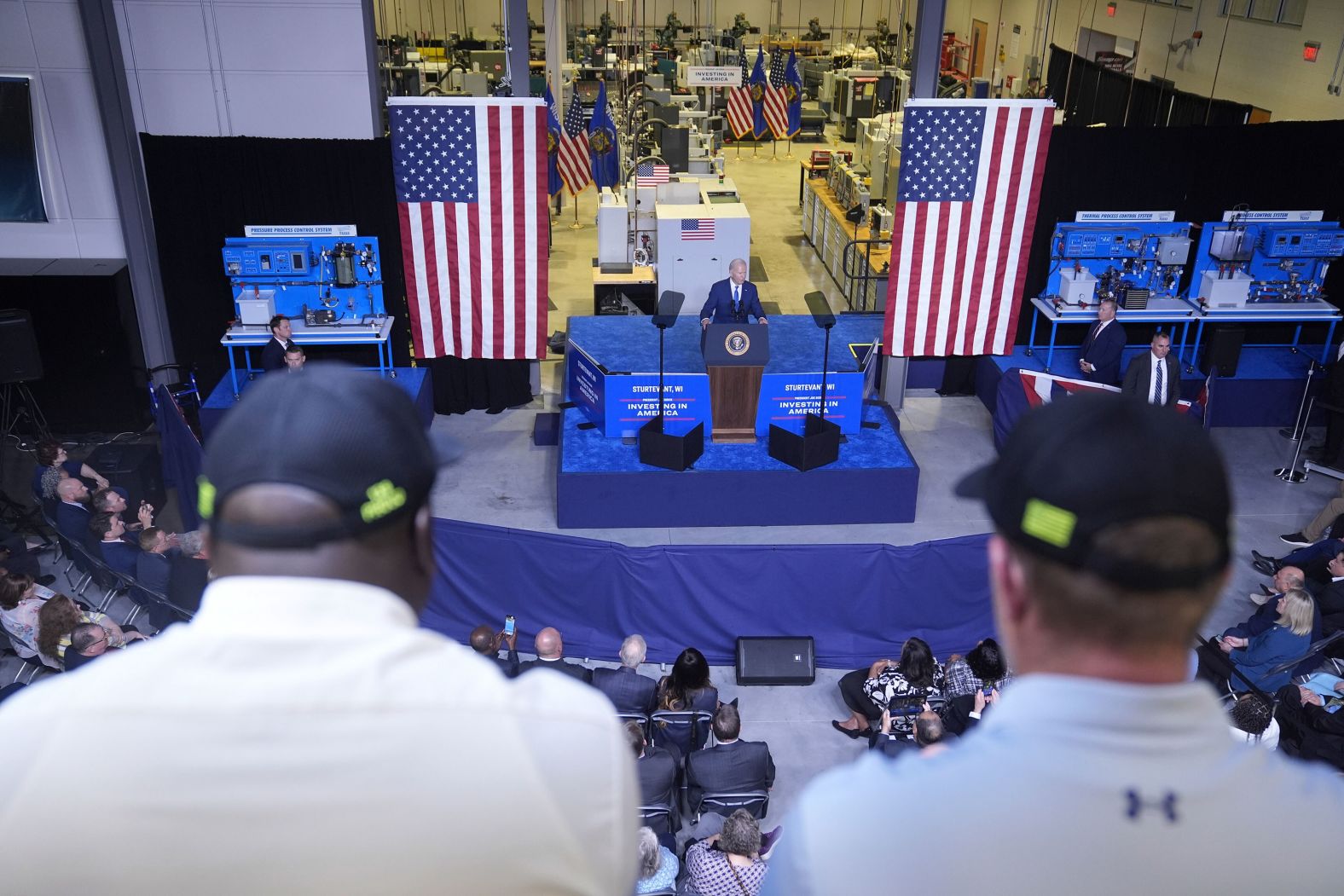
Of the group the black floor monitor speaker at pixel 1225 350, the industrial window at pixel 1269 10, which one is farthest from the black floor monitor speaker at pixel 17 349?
the industrial window at pixel 1269 10

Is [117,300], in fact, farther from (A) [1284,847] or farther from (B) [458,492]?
(A) [1284,847]

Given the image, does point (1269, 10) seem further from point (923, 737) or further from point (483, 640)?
point (483, 640)

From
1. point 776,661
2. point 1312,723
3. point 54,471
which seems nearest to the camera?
point 1312,723

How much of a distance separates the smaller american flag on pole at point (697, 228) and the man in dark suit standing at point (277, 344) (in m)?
4.09

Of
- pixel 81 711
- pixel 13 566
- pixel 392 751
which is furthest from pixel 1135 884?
pixel 13 566

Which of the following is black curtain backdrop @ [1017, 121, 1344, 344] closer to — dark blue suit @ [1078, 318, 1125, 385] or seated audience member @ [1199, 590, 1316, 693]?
dark blue suit @ [1078, 318, 1125, 385]

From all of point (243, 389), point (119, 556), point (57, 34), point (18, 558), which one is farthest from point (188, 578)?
point (57, 34)

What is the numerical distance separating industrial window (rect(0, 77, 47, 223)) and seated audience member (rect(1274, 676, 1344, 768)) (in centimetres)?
954

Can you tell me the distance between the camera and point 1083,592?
911 millimetres

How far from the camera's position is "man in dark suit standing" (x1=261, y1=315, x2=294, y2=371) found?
8977mm

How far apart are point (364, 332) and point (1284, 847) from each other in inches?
361

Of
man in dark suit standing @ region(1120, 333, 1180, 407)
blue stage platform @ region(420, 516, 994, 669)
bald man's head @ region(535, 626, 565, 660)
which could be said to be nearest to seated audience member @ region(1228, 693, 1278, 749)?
blue stage platform @ region(420, 516, 994, 669)

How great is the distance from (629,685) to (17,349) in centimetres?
532

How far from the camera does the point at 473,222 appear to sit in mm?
9281
